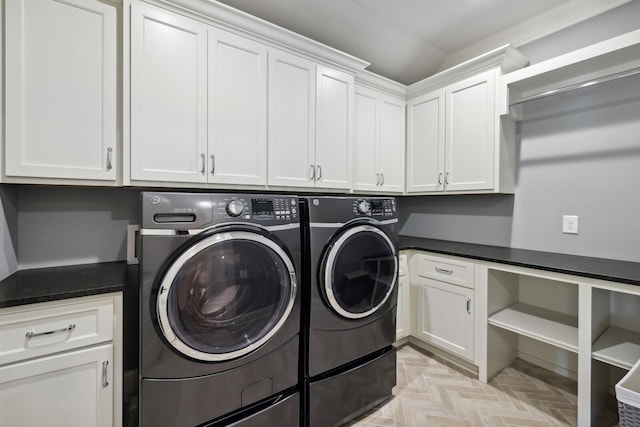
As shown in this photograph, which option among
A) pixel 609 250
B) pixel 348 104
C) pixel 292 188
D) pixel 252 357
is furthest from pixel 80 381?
pixel 609 250

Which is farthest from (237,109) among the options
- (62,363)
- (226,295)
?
(62,363)

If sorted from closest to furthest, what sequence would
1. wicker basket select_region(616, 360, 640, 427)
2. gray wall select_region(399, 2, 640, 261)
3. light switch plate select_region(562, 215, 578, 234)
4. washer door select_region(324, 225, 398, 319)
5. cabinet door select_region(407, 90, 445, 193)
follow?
wicker basket select_region(616, 360, 640, 427) → washer door select_region(324, 225, 398, 319) → gray wall select_region(399, 2, 640, 261) → light switch plate select_region(562, 215, 578, 234) → cabinet door select_region(407, 90, 445, 193)

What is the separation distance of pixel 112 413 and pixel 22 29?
68.1 inches

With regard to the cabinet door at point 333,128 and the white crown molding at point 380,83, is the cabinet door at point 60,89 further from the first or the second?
the white crown molding at point 380,83

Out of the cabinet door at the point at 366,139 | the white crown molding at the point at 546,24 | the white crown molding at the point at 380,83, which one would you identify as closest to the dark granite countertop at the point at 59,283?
the cabinet door at the point at 366,139

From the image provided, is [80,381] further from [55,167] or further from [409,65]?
[409,65]

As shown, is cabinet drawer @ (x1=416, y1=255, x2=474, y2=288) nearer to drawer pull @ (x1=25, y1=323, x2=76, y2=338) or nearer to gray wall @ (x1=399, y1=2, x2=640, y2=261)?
gray wall @ (x1=399, y1=2, x2=640, y2=261)

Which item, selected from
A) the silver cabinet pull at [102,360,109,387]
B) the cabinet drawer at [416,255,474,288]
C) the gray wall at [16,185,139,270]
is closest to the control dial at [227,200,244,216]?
Result: the silver cabinet pull at [102,360,109,387]

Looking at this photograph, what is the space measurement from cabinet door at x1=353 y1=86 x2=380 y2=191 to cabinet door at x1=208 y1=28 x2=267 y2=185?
0.87 metres

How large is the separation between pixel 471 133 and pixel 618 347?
161 cm

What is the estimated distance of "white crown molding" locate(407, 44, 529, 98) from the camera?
2018 mm

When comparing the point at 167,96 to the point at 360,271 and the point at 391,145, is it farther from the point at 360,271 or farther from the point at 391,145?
the point at 391,145

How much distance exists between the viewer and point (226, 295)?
4.02ft

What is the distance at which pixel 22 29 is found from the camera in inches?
48.6
